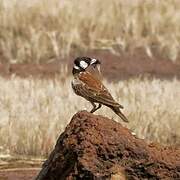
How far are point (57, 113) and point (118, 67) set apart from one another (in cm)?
684

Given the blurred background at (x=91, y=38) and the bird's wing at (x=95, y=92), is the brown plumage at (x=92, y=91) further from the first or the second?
the blurred background at (x=91, y=38)

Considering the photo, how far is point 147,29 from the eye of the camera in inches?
763

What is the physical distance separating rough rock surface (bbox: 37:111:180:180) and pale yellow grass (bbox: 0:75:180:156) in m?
3.73

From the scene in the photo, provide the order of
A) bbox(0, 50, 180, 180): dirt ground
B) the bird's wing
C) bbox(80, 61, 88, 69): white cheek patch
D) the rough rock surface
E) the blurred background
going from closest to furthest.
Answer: the rough rock surface, the bird's wing, bbox(80, 61, 88, 69): white cheek patch, bbox(0, 50, 180, 180): dirt ground, the blurred background

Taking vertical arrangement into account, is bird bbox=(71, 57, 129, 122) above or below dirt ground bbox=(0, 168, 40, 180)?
above

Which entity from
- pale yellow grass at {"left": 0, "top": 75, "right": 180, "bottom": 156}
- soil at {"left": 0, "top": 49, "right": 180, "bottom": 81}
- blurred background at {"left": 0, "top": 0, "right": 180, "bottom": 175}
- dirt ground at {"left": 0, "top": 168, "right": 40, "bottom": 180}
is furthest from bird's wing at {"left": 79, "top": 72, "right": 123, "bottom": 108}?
soil at {"left": 0, "top": 49, "right": 180, "bottom": 81}

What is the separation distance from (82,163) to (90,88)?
178 centimetres

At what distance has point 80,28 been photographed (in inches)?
747

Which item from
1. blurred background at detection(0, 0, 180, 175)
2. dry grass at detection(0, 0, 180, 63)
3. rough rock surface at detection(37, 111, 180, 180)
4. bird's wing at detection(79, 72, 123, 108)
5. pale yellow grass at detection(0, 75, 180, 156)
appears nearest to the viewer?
rough rock surface at detection(37, 111, 180, 180)

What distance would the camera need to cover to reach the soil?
57.4ft

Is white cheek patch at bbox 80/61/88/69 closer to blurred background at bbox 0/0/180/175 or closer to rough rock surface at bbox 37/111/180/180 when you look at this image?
rough rock surface at bbox 37/111/180/180

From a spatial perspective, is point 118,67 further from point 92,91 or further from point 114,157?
point 114,157

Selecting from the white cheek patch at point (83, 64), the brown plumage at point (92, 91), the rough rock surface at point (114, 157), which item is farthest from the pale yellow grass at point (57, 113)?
the rough rock surface at point (114, 157)

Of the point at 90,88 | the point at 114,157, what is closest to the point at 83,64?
the point at 90,88
